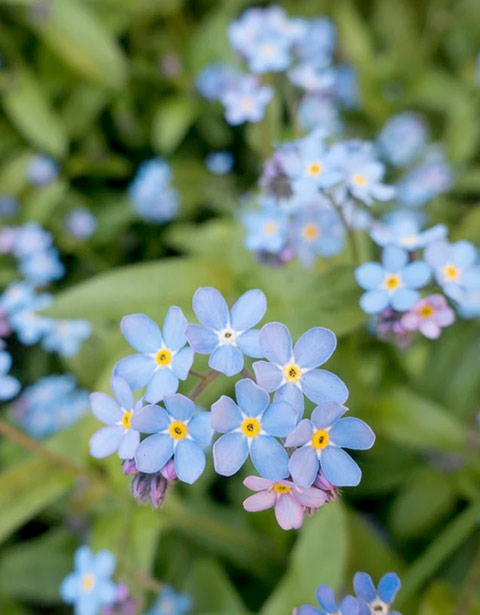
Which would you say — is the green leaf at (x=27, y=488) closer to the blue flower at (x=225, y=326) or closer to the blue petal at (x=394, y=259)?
the blue flower at (x=225, y=326)

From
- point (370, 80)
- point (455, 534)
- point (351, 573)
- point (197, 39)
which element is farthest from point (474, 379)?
point (197, 39)

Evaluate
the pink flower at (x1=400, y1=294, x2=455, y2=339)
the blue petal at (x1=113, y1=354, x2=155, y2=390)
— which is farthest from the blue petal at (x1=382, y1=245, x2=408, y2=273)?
the blue petal at (x1=113, y1=354, x2=155, y2=390)

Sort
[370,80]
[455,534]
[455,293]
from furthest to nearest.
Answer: [370,80] < [455,534] < [455,293]

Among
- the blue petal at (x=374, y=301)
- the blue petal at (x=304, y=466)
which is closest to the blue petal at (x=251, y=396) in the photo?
the blue petal at (x=304, y=466)

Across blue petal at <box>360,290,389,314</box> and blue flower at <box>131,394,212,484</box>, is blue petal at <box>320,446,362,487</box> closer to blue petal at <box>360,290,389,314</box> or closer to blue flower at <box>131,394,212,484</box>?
blue flower at <box>131,394,212,484</box>

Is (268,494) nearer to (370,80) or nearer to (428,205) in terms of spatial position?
(428,205)

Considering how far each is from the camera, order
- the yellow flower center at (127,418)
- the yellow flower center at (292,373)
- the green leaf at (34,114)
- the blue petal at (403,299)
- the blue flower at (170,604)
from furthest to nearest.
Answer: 1. the green leaf at (34,114)
2. the blue flower at (170,604)
3. the blue petal at (403,299)
4. the yellow flower center at (127,418)
5. the yellow flower center at (292,373)

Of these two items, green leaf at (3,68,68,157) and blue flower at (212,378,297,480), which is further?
green leaf at (3,68,68,157)
